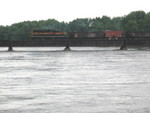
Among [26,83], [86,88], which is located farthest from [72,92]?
[26,83]

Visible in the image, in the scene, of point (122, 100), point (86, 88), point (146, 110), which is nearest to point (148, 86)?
point (86, 88)

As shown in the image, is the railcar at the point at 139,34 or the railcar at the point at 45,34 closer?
the railcar at the point at 139,34

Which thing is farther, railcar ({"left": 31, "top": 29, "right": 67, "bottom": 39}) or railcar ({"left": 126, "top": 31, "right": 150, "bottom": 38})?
railcar ({"left": 31, "top": 29, "right": 67, "bottom": 39})

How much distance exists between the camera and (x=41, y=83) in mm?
33344

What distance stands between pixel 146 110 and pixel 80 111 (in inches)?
105

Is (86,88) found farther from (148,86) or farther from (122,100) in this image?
(122,100)

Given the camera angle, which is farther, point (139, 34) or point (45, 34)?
point (45, 34)

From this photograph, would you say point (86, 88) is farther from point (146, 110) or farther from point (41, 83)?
point (146, 110)

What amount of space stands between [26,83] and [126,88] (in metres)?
7.15

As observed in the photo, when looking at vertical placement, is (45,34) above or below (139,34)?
above

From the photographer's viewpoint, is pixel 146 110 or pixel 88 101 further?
pixel 88 101

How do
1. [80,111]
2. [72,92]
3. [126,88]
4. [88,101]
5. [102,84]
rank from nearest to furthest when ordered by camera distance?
[80,111], [88,101], [72,92], [126,88], [102,84]

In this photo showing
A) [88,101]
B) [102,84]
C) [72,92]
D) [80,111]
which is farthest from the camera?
[102,84]

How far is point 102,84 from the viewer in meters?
32.8
